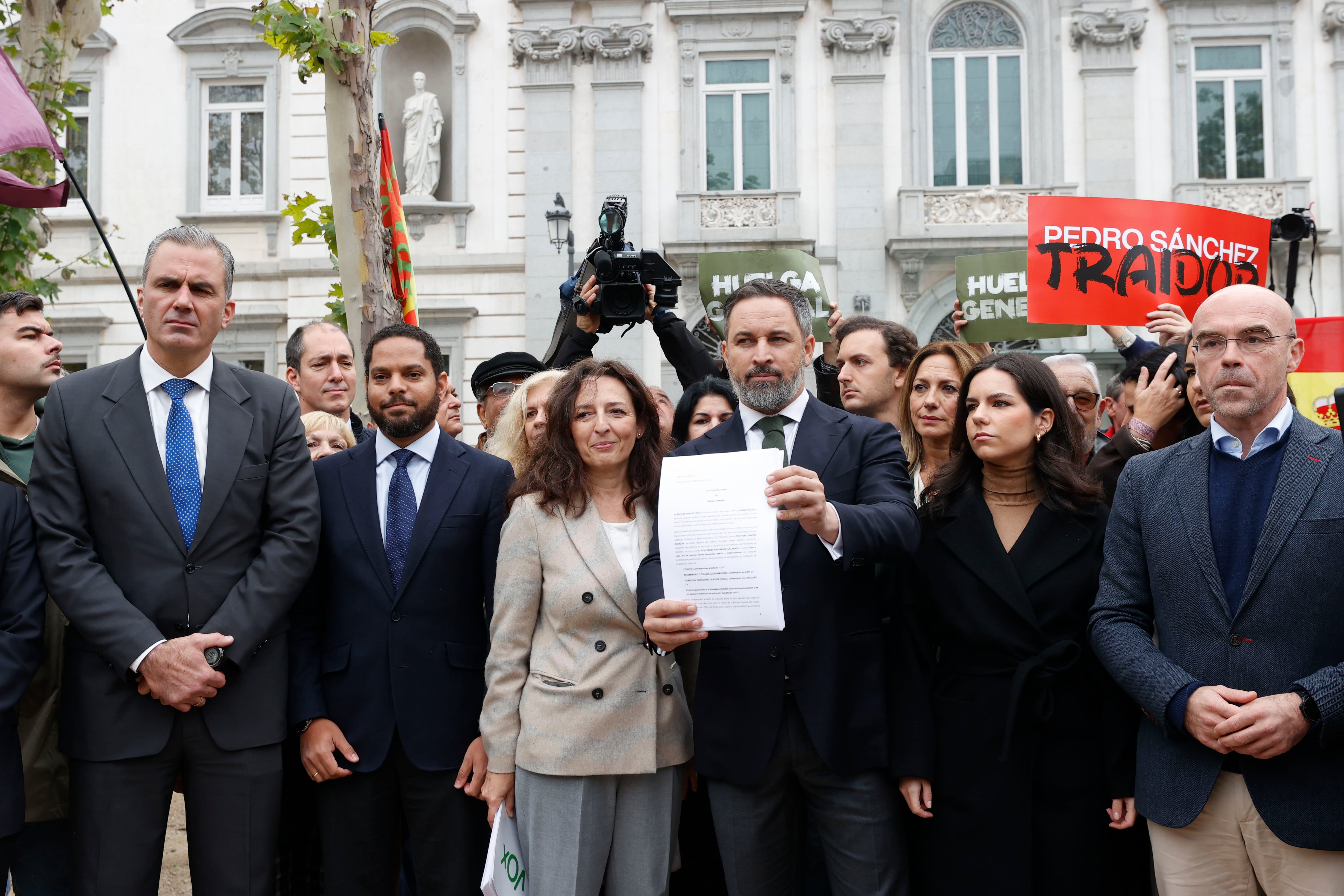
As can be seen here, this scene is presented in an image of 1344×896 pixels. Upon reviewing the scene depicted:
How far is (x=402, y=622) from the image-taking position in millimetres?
3537

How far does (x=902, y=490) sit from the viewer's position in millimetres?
3312

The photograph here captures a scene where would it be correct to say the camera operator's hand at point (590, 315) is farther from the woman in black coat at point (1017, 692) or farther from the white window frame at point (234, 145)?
the white window frame at point (234, 145)

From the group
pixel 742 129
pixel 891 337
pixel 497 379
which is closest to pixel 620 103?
pixel 742 129

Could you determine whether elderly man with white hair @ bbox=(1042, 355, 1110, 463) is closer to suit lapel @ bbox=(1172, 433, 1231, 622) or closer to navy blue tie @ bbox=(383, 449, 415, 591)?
suit lapel @ bbox=(1172, 433, 1231, 622)

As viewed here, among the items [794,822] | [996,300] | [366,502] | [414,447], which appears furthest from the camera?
[996,300]

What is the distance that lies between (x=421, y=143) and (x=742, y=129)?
16.1 ft

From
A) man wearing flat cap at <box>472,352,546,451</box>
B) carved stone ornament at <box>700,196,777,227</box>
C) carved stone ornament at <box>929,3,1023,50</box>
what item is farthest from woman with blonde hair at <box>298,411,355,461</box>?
carved stone ornament at <box>929,3,1023,50</box>

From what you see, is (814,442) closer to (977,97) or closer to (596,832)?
(596,832)

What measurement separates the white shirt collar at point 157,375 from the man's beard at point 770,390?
1.75 metres

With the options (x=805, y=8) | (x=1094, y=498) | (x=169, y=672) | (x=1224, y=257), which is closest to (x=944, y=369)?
(x=1094, y=498)

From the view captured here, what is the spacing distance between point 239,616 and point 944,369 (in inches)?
110

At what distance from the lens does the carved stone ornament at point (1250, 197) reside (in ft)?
51.8

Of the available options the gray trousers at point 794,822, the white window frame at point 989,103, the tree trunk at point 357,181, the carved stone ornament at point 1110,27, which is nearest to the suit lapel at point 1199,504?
the gray trousers at point 794,822

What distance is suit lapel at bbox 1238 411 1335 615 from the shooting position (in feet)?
9.62
